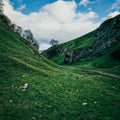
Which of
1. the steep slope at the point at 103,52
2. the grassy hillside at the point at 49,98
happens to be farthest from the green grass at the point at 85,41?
the grassy hillside at the point at 49,98

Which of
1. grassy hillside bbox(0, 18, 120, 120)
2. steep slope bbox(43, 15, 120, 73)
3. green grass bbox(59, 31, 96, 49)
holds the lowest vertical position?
grassy hillside bbox(0, 18, 120, 120)

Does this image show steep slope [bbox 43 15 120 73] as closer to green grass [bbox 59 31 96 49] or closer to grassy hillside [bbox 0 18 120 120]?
green grass [bbox 59 31 96 49]

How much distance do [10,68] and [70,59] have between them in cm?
8982

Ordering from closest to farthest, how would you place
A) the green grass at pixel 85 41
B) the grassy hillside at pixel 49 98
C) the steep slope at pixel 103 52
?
the grassy hillside at pixel 49 98
the steep slope at pixel 103 52
the green grass at pixel 85 41

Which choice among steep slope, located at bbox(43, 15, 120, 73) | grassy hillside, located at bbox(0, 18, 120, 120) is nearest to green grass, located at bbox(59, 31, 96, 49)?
steep slope, located at bbox(43, 15, 120, 73)

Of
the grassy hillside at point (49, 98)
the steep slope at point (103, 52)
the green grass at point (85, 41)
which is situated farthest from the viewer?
the green grass at point (85, 41)

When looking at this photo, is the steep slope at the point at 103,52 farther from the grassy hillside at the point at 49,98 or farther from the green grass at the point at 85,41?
the grassy hillside at the point at 49,98

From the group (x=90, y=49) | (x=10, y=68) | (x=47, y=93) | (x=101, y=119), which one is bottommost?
(x=101, y=119)

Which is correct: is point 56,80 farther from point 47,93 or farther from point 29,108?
point 29,108

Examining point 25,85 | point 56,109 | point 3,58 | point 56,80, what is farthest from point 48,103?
point 3,58

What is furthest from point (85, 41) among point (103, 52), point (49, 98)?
point (49, 98)

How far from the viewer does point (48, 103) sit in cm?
2686

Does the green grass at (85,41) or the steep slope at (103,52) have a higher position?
the green grass at (85,41)

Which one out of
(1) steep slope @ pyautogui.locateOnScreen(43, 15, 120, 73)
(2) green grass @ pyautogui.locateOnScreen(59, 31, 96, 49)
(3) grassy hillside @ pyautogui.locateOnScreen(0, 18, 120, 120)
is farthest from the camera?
(2) green grass @ pyautogui.locateOnScreen(59, 31, 96, 49)
